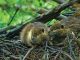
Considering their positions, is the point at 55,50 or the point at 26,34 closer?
the point at 55,50

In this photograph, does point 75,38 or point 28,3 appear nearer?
point 75,38

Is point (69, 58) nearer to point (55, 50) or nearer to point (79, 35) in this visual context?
point (55, 50)

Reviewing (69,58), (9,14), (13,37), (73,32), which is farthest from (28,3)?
(69,58)

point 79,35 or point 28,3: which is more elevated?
point 28,3

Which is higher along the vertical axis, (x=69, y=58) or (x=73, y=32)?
(x=73, y=32)

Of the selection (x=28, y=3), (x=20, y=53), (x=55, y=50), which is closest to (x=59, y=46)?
(x=55, y=50)

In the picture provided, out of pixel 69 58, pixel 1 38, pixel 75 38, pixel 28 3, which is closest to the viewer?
pixel 69 58

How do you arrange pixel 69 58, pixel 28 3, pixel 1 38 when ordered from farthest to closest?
pixel 28 3 → pixel 1 38 → pixel 69 58

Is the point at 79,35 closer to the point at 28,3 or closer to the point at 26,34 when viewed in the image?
the point at 26,34

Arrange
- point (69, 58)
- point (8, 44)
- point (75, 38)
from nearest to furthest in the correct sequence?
point (69, 58) < point (75, 38) < point (8, 44)
